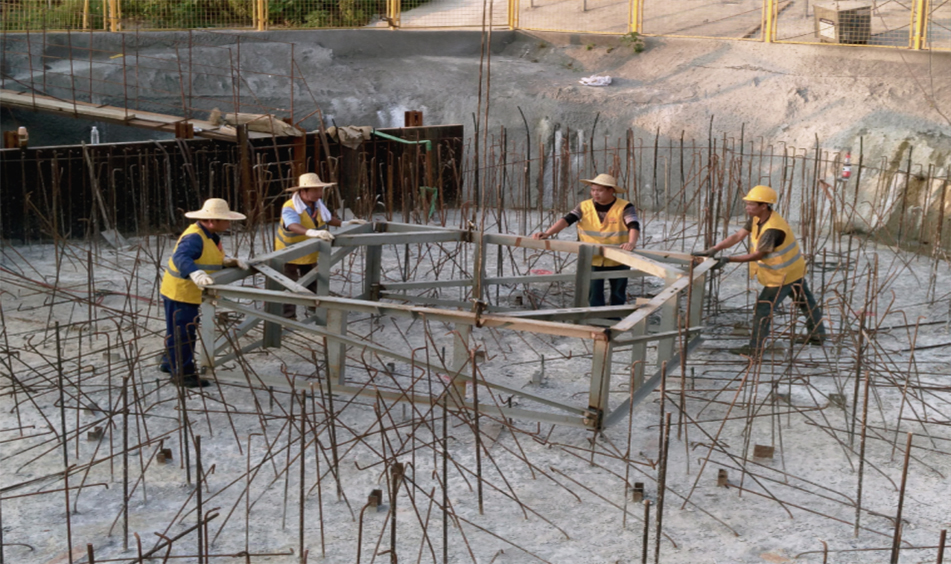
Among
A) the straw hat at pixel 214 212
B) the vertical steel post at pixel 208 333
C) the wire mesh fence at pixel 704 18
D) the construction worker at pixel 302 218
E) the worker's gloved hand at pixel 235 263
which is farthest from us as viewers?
the wire mesh fence at pixel 704 18

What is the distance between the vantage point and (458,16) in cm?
1808

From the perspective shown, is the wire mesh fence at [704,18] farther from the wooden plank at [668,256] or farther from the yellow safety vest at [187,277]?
the yellow safety vest at [187,277]

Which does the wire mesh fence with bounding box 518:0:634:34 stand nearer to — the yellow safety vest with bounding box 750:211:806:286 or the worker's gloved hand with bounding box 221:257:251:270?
the yellow safety vest with bounding box 750:211:806:286

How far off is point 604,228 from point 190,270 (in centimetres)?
319

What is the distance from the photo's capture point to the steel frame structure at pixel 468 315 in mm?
5969

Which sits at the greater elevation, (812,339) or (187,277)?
(187,277)

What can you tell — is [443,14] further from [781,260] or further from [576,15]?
[781,260]

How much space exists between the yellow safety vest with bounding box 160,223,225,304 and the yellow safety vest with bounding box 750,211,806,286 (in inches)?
151

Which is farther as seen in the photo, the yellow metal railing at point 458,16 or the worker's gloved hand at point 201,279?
the yellow metal railing at point 458,16

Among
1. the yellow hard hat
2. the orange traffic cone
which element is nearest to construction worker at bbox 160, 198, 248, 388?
the yellow hard hat

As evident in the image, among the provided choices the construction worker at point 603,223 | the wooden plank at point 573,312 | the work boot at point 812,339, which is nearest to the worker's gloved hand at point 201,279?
the wooden plank at point 573,312

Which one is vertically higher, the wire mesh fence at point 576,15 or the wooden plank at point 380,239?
the wire mesh fence at point 576,15

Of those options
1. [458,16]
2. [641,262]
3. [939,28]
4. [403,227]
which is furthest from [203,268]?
[458,16]

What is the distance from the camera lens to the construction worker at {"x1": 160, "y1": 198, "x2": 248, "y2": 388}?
6.86 meters
